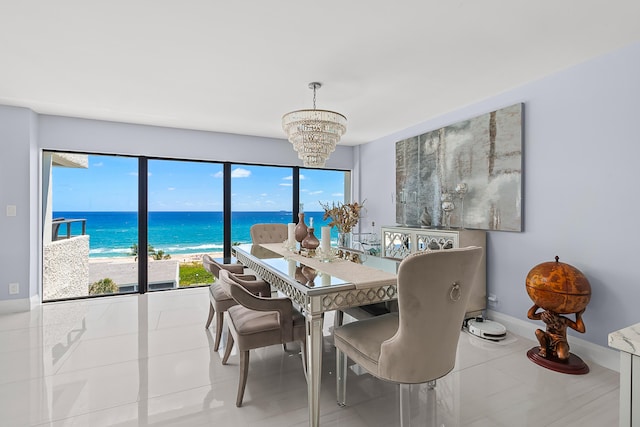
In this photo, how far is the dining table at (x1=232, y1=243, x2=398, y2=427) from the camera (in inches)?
63.9

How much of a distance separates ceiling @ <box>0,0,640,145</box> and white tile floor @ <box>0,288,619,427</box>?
94.9 inches

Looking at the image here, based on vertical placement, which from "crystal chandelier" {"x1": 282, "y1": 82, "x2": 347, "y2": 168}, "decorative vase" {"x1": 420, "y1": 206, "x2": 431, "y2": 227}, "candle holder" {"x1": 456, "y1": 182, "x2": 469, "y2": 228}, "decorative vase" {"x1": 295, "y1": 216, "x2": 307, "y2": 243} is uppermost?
"crystal chandelier" {"x1": 282, "y1": 82, "x2": 347, "y2": 168}

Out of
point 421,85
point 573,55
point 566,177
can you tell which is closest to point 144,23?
point 421,85

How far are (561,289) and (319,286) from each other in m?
1.90

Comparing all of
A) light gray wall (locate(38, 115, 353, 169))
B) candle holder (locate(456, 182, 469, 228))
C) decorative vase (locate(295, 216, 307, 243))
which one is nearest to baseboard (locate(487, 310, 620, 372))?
candle holder (locate(456, 182, 469, 228))

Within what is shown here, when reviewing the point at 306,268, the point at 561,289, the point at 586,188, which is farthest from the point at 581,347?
the point at 306,268

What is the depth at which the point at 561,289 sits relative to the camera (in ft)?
7.38

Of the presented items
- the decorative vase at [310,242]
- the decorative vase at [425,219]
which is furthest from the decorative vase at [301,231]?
the decorative vase at [425,219]

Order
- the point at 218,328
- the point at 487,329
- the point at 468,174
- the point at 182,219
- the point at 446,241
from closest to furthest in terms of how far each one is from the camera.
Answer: the point at 218,328 → the point at 487,329 → the point at 446,241 → the point at 468,174 → the point at 182,219

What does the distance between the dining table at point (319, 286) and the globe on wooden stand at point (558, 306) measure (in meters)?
1.18

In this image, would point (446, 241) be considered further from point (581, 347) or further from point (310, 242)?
point (310, 242)

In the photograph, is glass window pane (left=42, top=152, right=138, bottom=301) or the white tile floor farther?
glass window pane (left=42, top=152, right=138, bottom=301)

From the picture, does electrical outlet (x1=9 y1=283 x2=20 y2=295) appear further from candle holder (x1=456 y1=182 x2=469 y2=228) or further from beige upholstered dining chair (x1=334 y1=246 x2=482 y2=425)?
candle holder (x1=456 y1=182 x2=469 y2=228)

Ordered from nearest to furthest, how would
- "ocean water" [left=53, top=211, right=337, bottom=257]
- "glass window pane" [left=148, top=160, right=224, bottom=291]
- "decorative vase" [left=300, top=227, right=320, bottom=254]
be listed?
"decorative vase" [left=300, top=227, right=320, bottom=254]
"glass window pane" [left=148, top=160, right=224, bottom=291]
"ocean water" [left=53, top=211, right=337, bottom=257]
